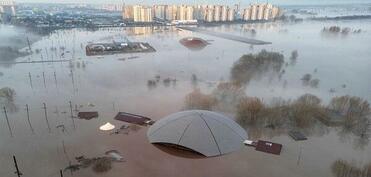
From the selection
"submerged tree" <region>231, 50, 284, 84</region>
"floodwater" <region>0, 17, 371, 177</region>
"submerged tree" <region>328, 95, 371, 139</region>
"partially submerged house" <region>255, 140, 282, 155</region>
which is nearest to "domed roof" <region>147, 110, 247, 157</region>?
"floodwater" <region>0, 17, 371, 177</region>

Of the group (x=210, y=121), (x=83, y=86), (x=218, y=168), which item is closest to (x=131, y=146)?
(x=218, y=168)

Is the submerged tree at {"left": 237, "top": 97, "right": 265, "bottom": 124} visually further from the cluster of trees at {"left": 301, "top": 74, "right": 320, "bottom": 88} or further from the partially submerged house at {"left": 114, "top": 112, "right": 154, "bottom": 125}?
the cluster of trees at {"left": 301, "top": 74, "right": 320, "bottom": 88}

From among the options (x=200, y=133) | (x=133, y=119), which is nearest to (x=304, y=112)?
(x=133, y=119)

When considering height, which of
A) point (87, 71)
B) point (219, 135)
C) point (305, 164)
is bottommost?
point (305, 164)

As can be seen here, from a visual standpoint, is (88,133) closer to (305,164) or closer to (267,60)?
(305,164)

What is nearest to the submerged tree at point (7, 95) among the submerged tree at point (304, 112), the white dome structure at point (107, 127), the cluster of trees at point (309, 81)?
the white dome structure at point (107, 127)

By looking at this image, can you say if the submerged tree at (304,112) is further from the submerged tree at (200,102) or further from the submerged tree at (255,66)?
the submerged tree at (255,66)
